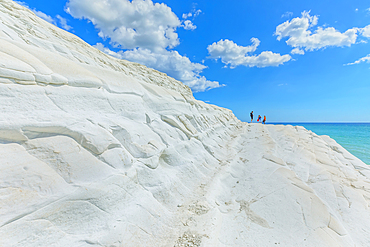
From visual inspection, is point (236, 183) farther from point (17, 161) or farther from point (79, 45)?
point (79, 45)

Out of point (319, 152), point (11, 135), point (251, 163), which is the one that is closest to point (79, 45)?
point (11, 135)

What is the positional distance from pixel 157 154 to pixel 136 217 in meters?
1.71

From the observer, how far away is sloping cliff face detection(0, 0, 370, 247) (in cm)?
223

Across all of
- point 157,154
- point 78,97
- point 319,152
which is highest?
point 319,152

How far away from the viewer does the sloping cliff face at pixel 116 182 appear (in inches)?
87.9

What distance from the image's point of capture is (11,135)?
2.43 m

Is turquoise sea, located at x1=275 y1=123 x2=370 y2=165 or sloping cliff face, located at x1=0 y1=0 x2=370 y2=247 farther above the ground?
turquoise sea, located at x1=275 y1=123 x2=370 y2=165

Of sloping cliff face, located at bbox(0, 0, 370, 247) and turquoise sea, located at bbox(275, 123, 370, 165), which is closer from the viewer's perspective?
sloping cliff face, located at bbox(0, 0, 370, 247)

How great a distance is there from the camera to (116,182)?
294cm

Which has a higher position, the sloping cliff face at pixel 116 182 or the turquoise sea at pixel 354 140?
the turquoise sea at pixel 354 140

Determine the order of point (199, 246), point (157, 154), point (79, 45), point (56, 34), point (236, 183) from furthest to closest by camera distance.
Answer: point (79, 45) < point (56, 34) < point (236, 183) < point (157, 154) < point (199, 246)

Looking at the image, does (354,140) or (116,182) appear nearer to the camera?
(116,182)

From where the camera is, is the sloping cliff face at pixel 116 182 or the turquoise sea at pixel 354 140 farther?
the turquoise sea at pixel 354 140

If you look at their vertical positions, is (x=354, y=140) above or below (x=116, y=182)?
above
